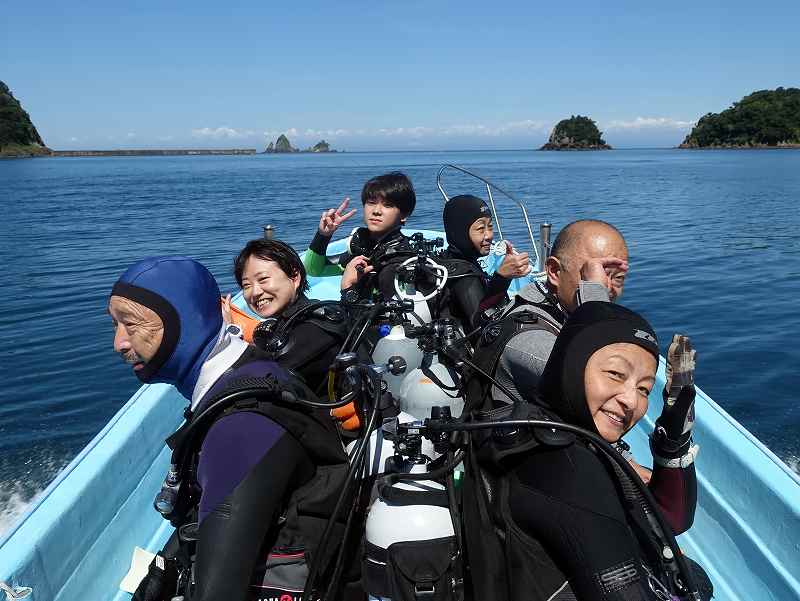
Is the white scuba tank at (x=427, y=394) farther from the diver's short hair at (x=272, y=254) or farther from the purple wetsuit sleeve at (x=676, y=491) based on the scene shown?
the purple wetsuit sleeve at (x=676, y=491)

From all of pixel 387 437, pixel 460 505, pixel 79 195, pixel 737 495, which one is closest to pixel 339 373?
pixel 387 437

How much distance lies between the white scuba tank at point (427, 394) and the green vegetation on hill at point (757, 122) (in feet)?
355

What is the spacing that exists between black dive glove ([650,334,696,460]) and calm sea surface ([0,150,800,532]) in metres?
4.13

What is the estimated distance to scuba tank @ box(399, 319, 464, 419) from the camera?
7.94ft

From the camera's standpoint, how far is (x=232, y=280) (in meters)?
11.3

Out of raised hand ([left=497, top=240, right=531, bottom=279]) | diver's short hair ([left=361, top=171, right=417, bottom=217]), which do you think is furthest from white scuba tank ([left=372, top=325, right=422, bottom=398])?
diver's short hair ([left=361, top=171, right=417, bottom=217])

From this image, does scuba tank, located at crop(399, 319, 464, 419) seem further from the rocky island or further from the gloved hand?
the rocky island

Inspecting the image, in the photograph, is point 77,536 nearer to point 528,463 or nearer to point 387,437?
point 387,437

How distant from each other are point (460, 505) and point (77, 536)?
166cm

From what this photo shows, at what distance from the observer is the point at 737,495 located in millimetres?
2490

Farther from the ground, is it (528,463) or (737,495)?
(528,463)

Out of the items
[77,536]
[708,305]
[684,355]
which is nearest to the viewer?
[684,355]

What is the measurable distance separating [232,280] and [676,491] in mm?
10647

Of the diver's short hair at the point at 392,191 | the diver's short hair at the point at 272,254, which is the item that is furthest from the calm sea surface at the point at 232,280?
the diver's short hair at the point at 392,191
